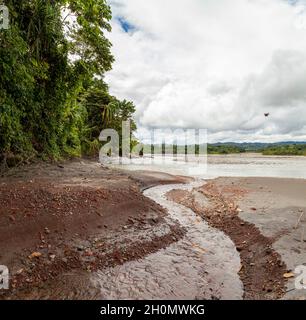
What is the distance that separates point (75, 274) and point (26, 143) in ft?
20.0

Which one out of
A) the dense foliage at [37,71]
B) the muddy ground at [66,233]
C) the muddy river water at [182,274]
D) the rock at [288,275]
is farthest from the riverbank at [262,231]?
the dense foliage at [37,71]

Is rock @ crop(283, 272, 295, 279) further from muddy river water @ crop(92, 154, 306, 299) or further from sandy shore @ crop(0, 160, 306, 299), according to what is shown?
muddy river water @ crop(92, 154, 306, 299)

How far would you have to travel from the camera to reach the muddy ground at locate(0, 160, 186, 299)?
5.59 m

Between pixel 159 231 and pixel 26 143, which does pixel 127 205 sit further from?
pixel 26 143

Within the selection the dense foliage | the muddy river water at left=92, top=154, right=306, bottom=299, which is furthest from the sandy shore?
the dense foliage

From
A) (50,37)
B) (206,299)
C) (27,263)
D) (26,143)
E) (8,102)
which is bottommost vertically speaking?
(206,299)

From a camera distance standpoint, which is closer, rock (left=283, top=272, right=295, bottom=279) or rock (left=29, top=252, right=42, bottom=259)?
rock (left=283, top=272, right=295, bottom=279)

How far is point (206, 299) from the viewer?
5.16m

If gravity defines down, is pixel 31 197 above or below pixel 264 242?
above

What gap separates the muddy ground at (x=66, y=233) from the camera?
220 inches

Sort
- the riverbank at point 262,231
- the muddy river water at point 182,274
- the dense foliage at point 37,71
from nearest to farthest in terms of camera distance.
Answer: the muddy river water at point 182,274
the riverbank at point 262,231
the dense foliage at point 37,71

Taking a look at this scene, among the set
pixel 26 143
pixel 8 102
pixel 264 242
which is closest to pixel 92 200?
pixel 26 143

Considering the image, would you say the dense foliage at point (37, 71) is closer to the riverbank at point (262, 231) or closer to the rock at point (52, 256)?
the rock at point (52, 256)
